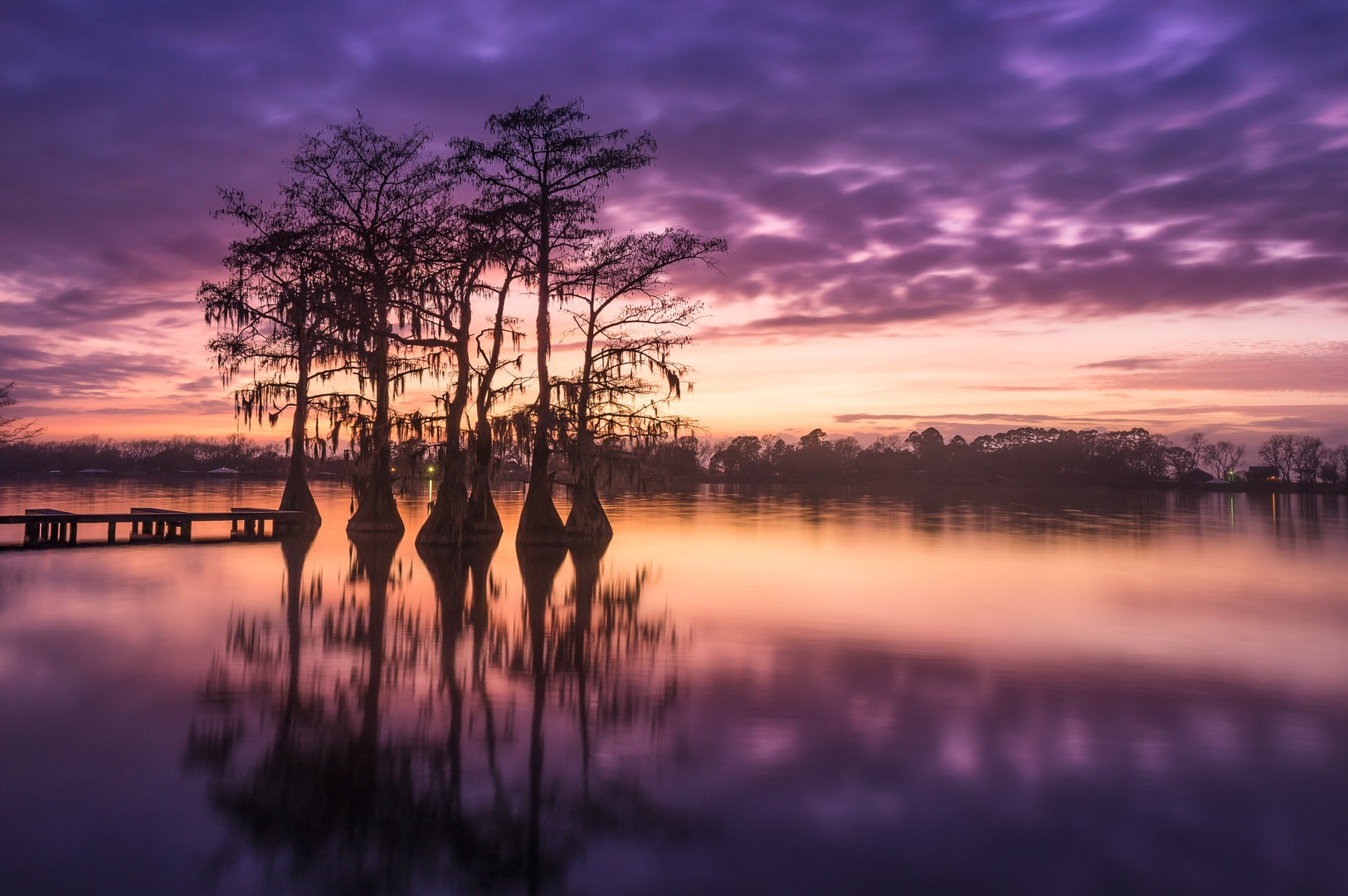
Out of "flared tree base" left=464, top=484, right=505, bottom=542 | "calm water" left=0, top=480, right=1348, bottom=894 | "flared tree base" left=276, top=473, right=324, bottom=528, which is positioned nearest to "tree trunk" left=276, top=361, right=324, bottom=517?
"flared tree base" left=276, top=473, right=324, bottom=528

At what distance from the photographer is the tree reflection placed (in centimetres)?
537

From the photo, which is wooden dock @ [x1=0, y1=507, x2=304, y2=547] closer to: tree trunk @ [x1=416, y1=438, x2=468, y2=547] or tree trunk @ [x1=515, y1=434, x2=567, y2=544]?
tree trunk @ [x1=416, y1=438, x2=468, y2=547]

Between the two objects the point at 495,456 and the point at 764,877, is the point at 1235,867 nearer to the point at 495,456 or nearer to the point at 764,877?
the point at 764,877

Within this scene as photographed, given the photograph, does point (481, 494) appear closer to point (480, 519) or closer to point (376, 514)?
point (480, 519)

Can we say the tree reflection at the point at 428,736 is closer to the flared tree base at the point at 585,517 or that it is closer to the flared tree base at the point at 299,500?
the flared tree base at the point at 585,517

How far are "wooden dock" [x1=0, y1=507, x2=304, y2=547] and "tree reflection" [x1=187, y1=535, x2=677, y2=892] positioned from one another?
49.7 feet

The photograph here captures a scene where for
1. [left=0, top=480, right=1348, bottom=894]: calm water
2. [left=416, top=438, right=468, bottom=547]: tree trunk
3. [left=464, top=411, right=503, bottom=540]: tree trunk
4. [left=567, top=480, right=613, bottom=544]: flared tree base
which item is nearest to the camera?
[left=0, top=480, right=1348, bottom=894]: calm water

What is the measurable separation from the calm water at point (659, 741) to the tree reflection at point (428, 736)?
4 centimetres

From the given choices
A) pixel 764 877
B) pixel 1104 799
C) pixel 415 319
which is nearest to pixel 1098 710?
pixel 1104 799

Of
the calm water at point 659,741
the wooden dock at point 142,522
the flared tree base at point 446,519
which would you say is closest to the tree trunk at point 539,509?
the flared tree base at point 446,519

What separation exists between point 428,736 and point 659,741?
2.00 m

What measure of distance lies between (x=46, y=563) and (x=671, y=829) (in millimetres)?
20784

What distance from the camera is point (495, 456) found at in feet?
82.3

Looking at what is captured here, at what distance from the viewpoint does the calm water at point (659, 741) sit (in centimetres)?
525
